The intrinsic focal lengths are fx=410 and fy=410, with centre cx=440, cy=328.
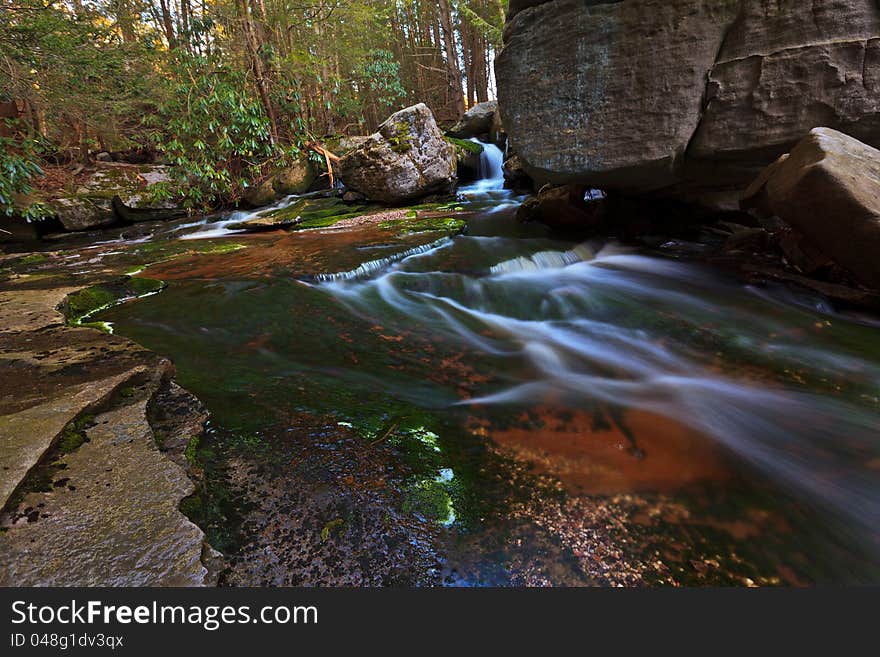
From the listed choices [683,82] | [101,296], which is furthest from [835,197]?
[101,296]

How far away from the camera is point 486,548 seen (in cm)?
146

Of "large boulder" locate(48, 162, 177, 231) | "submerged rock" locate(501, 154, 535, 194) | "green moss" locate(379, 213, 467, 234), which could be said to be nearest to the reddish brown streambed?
"green moss" locate(379, 213, 467, 234)

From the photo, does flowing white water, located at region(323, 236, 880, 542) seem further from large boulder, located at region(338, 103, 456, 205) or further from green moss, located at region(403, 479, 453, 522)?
large boulder, located at region(338, 103, 456, 205)

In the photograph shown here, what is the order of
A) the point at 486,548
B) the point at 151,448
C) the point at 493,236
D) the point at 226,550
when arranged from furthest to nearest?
the point at 493,236, the point at 151,448, the point at 486,548, the point at 226,550

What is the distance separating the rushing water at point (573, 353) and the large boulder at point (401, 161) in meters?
5.47

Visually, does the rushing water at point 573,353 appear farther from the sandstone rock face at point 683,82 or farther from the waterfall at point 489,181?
the waterfall at point 489,181

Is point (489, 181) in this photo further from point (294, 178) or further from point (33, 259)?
point (33, 259)

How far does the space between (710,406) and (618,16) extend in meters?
4.40

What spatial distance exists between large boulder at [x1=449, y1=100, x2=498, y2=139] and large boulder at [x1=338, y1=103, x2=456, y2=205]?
A: 626 centimetres

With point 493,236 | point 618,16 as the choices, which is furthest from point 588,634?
point 493,236

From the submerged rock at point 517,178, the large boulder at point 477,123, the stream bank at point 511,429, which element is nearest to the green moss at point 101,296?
the stream bank at point 511,429

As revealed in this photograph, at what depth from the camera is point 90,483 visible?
1522 mm

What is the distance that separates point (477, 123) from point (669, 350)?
50.1 feet

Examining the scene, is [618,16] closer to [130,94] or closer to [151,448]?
[151,448]
